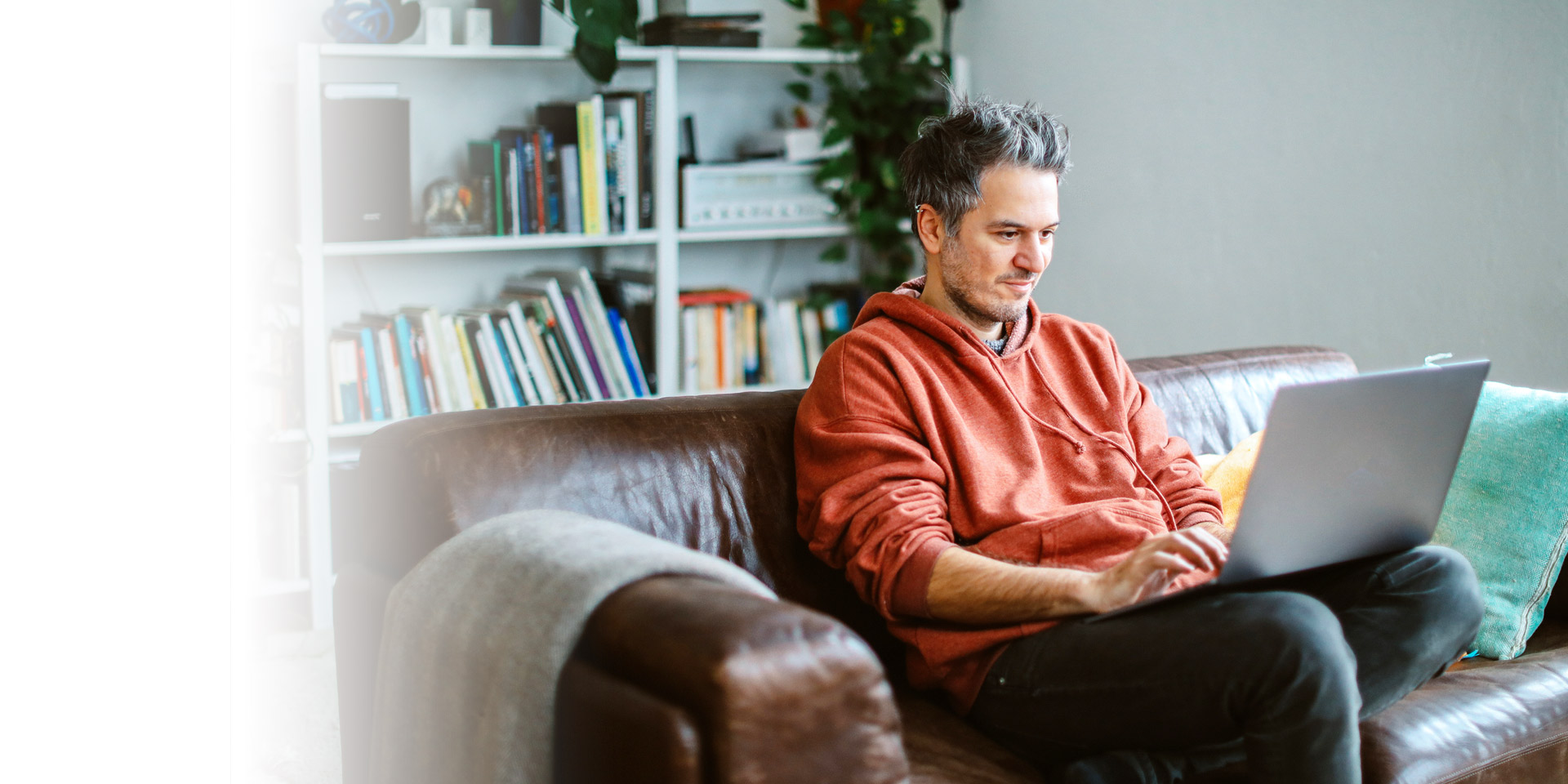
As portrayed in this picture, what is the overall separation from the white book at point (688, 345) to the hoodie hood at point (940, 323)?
57.4 inches

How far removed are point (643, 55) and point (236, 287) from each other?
1.95 metres

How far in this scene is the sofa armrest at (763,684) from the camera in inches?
34.6

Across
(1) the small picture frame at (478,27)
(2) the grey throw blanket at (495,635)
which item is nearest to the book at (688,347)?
(1) the small picture frame at (478,27)

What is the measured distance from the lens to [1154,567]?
1181mm

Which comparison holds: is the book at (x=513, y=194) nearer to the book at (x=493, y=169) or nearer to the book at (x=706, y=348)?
the book at (x=493, y=169)

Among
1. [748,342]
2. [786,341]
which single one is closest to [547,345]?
[748,342]

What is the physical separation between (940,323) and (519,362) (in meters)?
1.51

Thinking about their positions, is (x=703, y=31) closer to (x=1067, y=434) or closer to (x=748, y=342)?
(x=748, y=342)

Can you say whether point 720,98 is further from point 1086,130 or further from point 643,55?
point 1086,130

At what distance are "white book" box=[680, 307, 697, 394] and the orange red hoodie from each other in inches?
58.1

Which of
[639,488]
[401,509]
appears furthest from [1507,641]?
[401,509]

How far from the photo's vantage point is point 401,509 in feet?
4.51

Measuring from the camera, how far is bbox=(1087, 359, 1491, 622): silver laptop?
3.71 ft

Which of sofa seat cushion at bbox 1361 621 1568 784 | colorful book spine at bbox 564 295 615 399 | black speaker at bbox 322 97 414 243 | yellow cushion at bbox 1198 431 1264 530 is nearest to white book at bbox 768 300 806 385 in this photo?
colorful book spine at bbox 564 295 615 399
